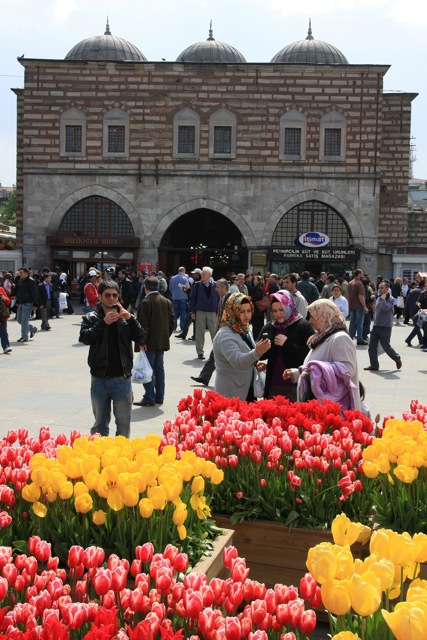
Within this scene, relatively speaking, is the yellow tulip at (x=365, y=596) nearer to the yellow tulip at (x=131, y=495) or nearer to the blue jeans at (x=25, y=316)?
the yellow tulip at (x=131, y=495)

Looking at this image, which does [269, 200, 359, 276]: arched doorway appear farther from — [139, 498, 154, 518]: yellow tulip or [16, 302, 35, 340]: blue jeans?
[139, 498, 154, 518]: yellow tulip

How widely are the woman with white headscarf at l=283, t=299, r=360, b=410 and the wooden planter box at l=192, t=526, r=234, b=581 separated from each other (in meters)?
2.22

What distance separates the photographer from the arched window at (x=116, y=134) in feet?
107

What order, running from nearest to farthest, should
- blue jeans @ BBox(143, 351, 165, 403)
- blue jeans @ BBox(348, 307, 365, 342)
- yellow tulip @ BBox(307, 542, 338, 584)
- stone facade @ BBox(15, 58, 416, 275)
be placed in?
yellow tulip @ BBox(307, 542, 338, 584)
blue jeans @ BBox(143, 351, 165, 403)
blue jeans @ BBox(348, 307, 365, 342)
stone facade @ BBox(15, 58, 416, 275)

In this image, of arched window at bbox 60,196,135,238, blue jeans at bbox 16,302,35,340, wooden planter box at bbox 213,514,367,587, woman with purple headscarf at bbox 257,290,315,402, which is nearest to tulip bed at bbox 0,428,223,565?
wooden planter box at bbox 213,514,367,587

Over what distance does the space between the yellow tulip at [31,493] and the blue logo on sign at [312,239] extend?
2984 cm

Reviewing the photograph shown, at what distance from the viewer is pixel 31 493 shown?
350cm

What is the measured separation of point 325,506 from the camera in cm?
420

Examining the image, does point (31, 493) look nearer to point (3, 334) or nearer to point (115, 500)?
point (115, 500)

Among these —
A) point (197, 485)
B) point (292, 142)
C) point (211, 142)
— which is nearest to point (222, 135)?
point (211, 142)

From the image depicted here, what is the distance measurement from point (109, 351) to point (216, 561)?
384 centimetres

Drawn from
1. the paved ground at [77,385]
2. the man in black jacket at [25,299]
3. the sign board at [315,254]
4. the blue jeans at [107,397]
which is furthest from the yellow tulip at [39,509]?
the sign board at [315,254]

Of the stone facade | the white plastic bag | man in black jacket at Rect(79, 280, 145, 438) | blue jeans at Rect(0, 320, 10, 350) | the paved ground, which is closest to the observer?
man in black jacket at Rect(79, 280, 145, 438)

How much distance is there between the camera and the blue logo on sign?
32.8 meters
